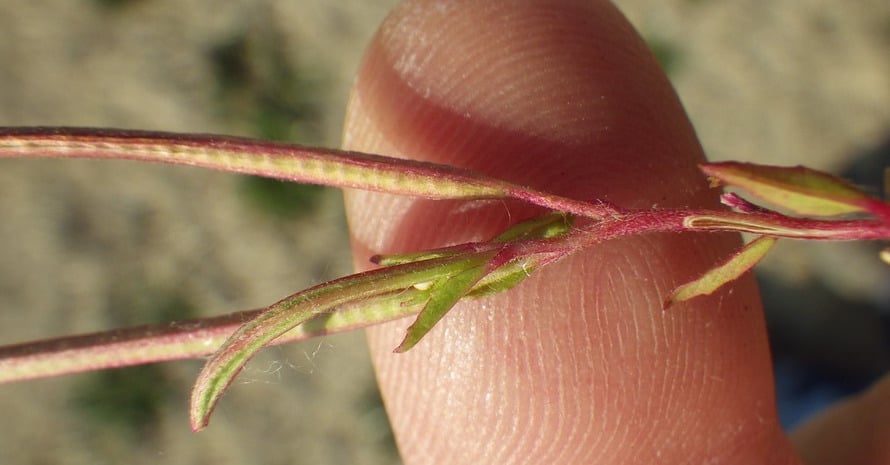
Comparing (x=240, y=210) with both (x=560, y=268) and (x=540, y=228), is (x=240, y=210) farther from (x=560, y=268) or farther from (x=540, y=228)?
(x=540, y=228)

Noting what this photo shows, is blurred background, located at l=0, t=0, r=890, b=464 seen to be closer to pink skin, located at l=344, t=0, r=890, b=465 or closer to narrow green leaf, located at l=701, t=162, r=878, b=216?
pink skin, located at l=344, t=0, r=890, b=465

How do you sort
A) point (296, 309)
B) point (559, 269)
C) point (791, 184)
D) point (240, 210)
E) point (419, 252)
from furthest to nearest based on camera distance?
1. point (240, 210)
2. point (559, 269)
3. point (419, 252)
4. point (296, 309)
5. point (791, 184)

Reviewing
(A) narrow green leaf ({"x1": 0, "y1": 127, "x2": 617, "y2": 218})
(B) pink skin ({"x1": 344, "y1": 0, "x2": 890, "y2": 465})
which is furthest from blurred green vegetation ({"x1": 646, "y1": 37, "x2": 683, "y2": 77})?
(A) narrow green leaf ({"x1": 0, "y1": 127, "x2": 617, "y2": 218})

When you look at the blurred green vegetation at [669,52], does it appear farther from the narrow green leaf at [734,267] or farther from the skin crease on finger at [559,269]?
the narrow green leaf at [734,267]

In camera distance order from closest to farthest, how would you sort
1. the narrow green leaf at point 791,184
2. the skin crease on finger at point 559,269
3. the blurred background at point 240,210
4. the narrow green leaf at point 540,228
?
1. the narrow green leaf at point 791,184
2. the narrow green leaf at point 540,228
3. the skin crease on finger at point 559,269
4. the blurred background at point 240,210

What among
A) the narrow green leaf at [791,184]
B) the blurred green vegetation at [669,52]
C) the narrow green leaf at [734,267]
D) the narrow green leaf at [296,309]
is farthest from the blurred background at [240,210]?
the narrow green leaf at [791,184]

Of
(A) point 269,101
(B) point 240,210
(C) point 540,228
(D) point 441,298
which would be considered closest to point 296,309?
(D) point 441,298

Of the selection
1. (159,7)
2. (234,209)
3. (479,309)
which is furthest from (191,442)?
(479,309)
